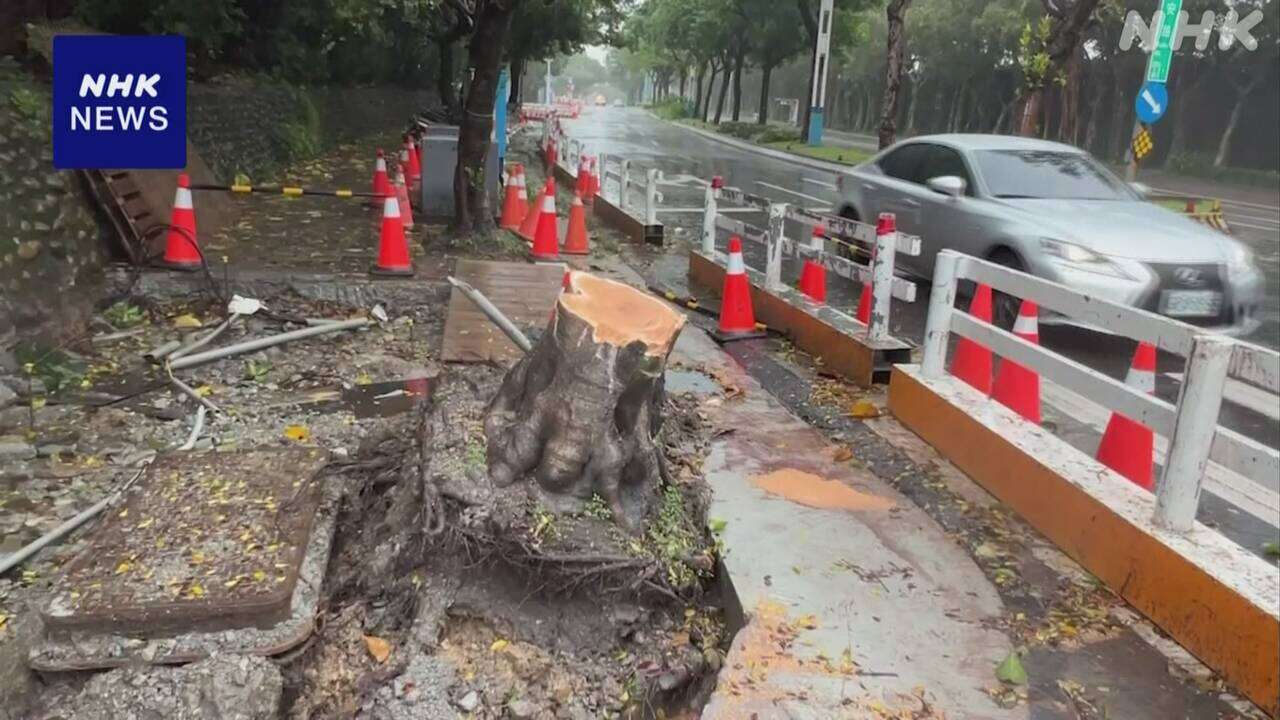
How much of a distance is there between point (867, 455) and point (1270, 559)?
182 cm

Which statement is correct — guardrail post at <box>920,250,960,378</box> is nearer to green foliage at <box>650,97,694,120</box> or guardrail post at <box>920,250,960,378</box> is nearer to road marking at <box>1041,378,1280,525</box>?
road marking at <box>1041,378,1280,525</box>

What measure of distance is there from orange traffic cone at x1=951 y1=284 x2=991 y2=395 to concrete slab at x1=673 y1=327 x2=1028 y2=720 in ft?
3.46

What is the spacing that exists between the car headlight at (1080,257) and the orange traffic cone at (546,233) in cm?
446

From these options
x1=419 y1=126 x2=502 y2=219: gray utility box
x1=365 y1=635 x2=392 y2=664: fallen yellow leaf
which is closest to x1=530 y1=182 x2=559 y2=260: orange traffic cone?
x1=419 y1=126 x2=502 y2=219: gray utility box

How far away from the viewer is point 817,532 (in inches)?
152

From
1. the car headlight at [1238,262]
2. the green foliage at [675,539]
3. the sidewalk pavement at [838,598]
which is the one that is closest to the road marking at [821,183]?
the car headlight at [1238,262]

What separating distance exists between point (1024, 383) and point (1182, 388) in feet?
5.26

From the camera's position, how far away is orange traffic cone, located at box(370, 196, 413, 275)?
290 inches

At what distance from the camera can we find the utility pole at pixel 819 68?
3184 centimetres

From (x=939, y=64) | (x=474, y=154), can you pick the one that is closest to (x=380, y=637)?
(x=474, y=154)

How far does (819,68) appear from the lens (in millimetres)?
32812

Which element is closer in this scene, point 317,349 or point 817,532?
point 817,532

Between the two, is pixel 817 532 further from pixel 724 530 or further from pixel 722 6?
pixel 722 6

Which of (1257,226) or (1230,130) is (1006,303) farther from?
(1230,130)
